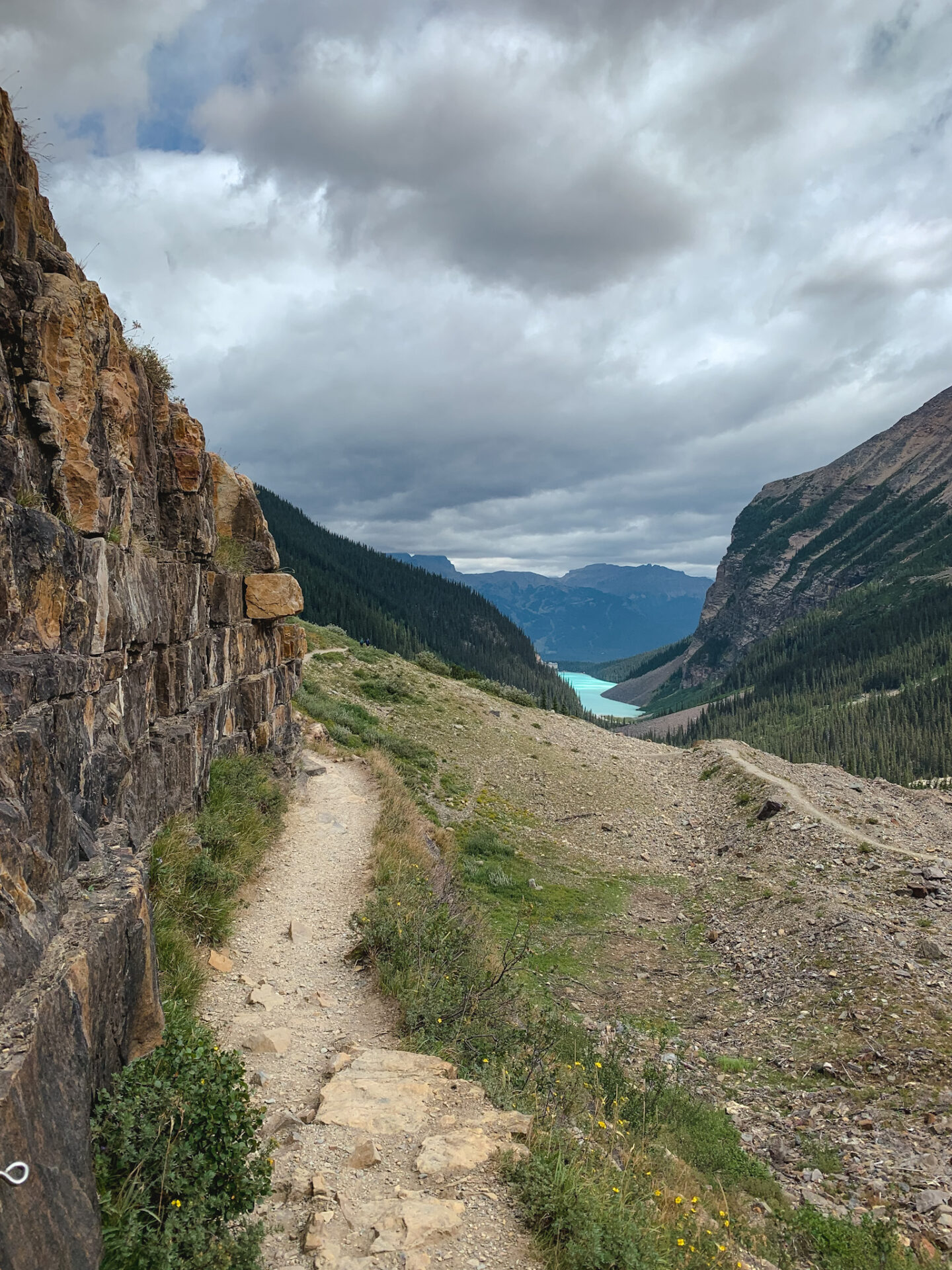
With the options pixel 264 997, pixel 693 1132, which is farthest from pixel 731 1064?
pixel 264 997

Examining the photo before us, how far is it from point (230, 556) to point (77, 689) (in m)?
9.26

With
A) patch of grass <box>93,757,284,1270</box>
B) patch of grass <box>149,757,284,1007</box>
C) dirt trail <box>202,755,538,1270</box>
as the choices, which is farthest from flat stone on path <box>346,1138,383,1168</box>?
patch of grass <box>149,757,284,1007</box>

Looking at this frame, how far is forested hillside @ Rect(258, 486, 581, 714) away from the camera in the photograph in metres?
113

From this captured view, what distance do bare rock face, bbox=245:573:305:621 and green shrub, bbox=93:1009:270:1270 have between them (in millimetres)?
12061

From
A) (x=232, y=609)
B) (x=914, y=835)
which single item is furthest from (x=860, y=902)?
(x=232, y=609)

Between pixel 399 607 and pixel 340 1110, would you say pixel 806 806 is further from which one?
pixel 399 607

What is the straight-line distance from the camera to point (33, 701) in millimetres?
5965

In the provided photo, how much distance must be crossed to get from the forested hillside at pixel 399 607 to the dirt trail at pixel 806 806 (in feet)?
253

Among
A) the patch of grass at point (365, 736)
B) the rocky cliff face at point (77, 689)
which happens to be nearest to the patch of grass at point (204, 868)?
the rocky cliff face at point (77, 689)

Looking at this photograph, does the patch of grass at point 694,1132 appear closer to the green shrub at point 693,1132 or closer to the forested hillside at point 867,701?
the green shrub at point 693,1132

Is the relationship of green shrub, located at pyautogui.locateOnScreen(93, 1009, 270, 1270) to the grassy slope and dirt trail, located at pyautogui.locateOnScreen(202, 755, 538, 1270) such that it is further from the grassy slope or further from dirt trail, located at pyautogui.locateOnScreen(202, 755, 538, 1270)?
the grassy slope

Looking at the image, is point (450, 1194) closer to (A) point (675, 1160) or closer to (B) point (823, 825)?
(A) point (675, 1160)

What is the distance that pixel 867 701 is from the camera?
443ft

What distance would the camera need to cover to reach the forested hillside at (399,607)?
370ft
